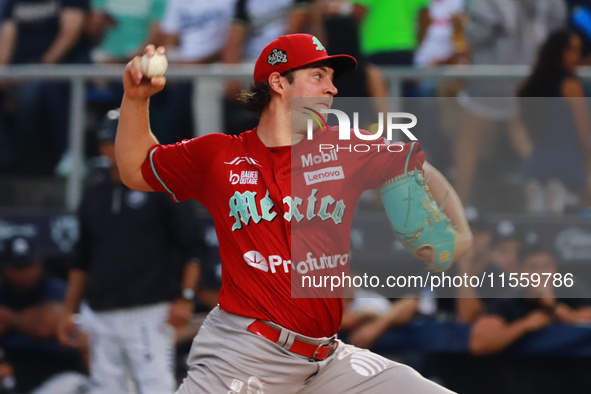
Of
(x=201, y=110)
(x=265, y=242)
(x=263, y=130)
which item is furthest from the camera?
(x=201, y=110)

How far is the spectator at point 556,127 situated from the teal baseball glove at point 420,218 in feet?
9.61

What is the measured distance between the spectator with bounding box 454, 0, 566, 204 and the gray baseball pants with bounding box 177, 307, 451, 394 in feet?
9.55

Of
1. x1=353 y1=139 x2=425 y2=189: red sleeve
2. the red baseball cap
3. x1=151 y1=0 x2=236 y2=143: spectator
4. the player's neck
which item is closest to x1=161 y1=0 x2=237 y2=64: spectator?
x1=151 y1=0 x2=236 y2=143: spectator

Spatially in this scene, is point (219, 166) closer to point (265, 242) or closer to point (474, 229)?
point (265, 242)

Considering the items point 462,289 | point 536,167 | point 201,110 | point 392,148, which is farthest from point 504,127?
point 392,148

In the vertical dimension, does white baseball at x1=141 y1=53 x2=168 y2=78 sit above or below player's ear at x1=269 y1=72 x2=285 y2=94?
above

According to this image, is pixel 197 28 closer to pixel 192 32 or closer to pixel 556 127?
pixel 192 32

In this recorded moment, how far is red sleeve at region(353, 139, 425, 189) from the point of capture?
383 centimetres

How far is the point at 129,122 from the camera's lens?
387 centimetres

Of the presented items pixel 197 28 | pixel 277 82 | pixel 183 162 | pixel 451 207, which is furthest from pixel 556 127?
pixel 183 162

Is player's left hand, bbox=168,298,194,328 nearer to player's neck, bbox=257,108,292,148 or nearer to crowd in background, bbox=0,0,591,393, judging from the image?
crowd in background, bbox=0,0,591,393

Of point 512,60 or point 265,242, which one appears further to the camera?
point 512,60

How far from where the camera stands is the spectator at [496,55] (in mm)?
6539

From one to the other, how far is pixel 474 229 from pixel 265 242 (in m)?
2.99
